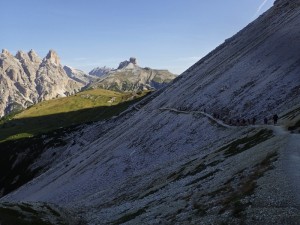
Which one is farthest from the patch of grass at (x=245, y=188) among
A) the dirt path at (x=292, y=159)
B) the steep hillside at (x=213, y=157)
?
the dirt path at (x=292, y=159)

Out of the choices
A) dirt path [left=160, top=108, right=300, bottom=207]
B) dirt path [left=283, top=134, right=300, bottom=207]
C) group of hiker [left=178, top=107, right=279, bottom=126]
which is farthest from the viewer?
group of hiker [left=178, top=107, right=279, bottom=126]

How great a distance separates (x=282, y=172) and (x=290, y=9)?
13030 centimetres

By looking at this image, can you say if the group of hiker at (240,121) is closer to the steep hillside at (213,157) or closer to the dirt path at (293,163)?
the steep hillside at (213,157)

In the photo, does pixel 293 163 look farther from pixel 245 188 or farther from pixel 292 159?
pixel 245 188

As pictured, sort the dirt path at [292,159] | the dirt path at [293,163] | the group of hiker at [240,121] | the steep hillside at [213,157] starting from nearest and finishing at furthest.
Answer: the dirt path at [293,163] < the dirt path at [292,159] < the steep hillside at [213,157] < the group of hiker at [240,121]

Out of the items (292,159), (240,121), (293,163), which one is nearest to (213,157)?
(292,159)

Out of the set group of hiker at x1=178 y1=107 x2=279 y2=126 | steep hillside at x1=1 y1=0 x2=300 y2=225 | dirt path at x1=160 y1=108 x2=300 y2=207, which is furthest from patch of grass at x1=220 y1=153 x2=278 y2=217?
group of hiker at x1=178 y1=107 x2=279 y2=126

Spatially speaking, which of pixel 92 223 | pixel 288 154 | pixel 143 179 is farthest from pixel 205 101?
pixel 288 154

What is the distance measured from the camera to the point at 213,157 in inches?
2258

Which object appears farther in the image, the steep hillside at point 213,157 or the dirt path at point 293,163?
the steep hillside at point 213,157

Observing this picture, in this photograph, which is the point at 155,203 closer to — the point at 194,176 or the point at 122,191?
the point at 194,176

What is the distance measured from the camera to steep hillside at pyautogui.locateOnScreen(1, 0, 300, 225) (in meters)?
34.8

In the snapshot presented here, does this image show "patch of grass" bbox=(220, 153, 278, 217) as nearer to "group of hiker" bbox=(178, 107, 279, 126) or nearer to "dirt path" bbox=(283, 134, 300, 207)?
"dirt path" bbox=(283, 134, 300, 207)

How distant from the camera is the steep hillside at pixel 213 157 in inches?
1372
